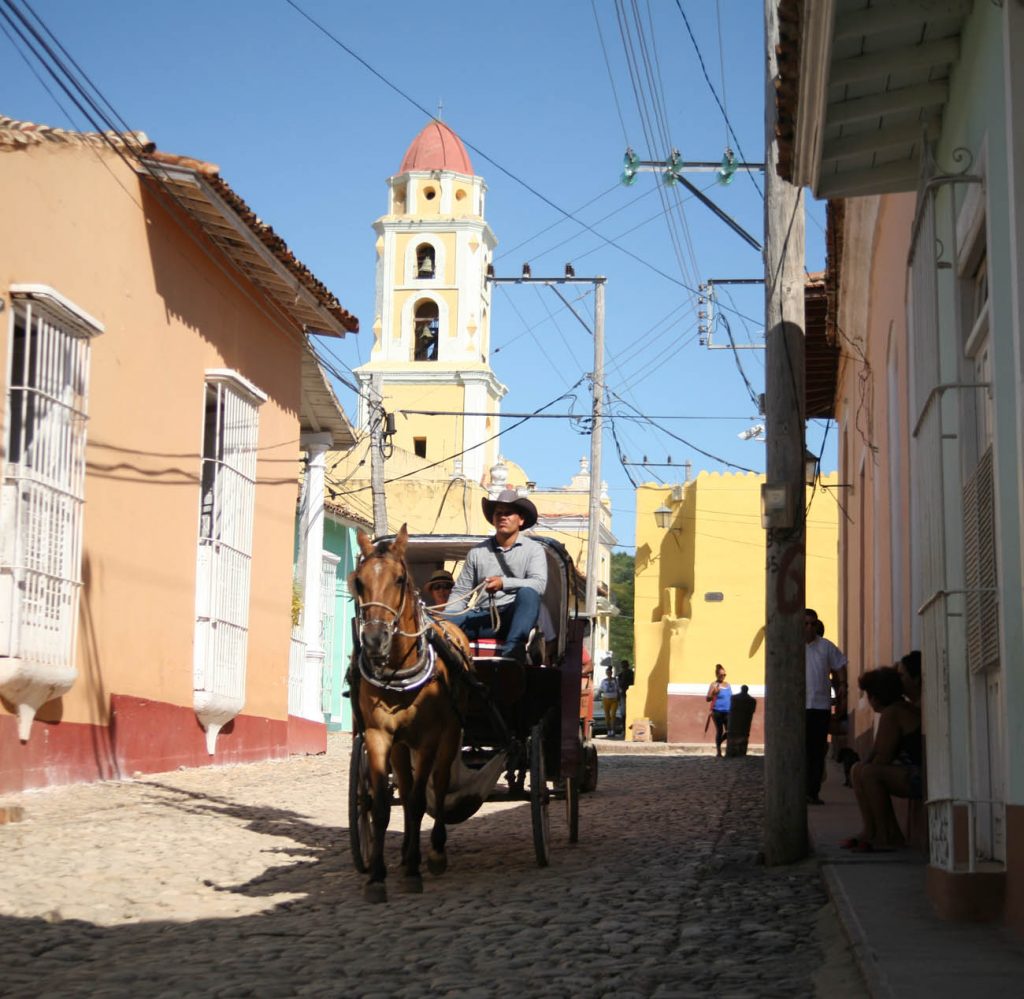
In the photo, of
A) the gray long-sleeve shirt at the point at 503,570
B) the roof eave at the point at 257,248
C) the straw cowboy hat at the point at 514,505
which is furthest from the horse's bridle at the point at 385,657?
the roof eave at the point at 257,248

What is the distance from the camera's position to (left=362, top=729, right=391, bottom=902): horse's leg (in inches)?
Answer: 292

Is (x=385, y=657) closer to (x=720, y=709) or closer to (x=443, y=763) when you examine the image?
(x=443, y=763)

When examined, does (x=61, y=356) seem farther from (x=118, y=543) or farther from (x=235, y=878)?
(x=235, y=878)

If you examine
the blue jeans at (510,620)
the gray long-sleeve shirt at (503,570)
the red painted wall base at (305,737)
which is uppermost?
the gray long-sleeve shirt at (503,570)

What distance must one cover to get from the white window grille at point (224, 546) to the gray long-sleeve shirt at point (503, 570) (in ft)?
23.4

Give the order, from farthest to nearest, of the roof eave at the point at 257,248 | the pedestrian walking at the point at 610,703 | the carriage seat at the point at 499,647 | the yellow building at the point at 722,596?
the pedestrian walking at the point at 610,703, the yellow building at the point at 722,596, the roof eave at the point at 257,248, the carriage seat at the point at 499,647

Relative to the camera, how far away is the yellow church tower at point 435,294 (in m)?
53.1

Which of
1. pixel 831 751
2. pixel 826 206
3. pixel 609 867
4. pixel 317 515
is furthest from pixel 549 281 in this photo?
pixel 609 867

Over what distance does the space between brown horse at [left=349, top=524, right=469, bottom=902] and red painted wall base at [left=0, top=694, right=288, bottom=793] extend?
4453mm

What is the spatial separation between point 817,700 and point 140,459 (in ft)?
20.3

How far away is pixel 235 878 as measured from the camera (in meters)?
8.21

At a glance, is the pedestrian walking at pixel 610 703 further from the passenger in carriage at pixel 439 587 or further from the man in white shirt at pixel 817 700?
the passenger in carriage at pixel 439 587

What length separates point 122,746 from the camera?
1348 cm

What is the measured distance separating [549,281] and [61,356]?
22382mm
